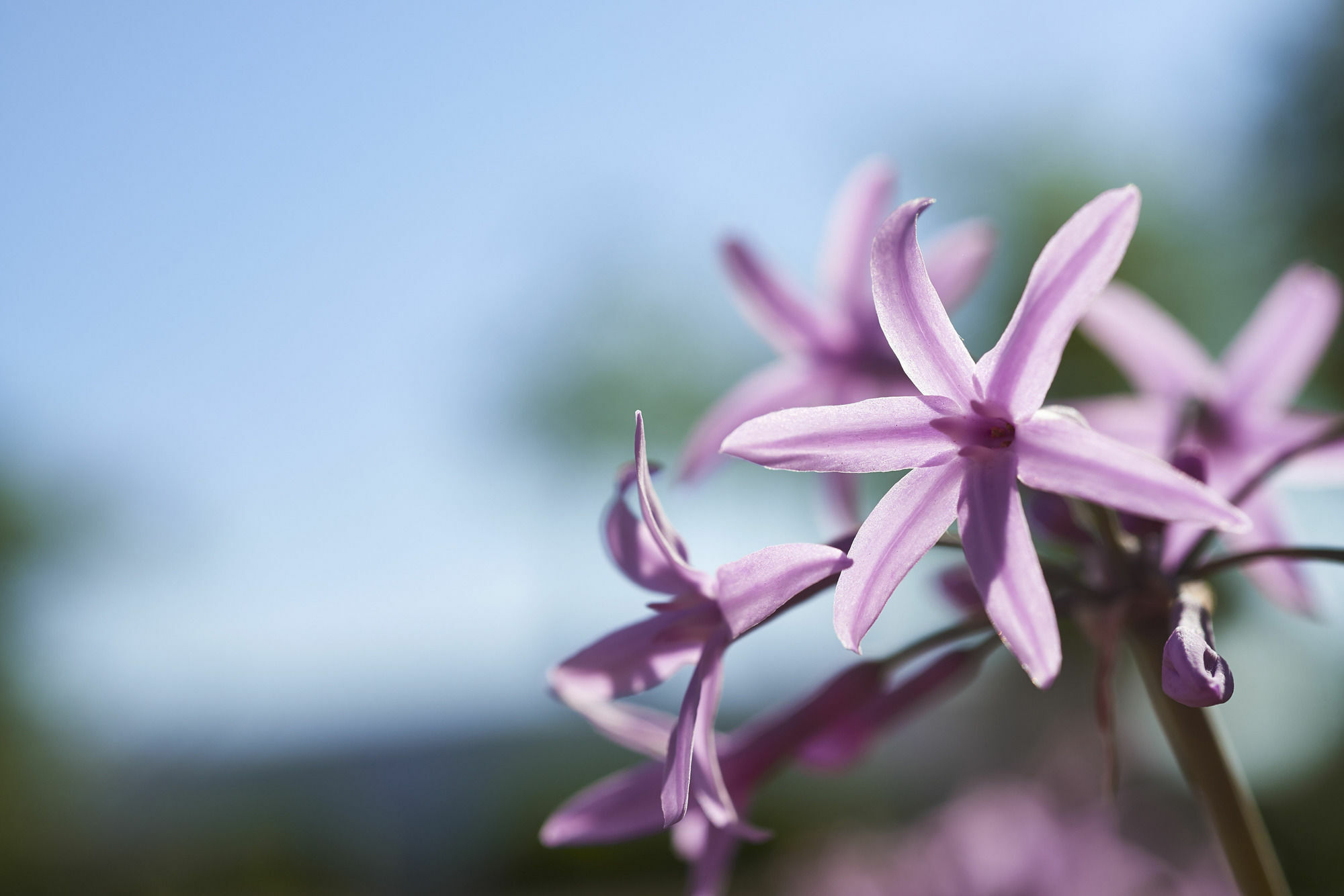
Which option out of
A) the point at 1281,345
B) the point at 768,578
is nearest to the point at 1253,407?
the point at 1281,345

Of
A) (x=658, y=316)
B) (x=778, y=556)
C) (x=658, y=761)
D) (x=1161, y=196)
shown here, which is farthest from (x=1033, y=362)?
(x=658, y=316)

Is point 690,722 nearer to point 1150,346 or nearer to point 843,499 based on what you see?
point 843,499

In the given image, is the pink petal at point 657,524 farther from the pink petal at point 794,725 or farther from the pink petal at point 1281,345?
the pink petal at point 1281,345

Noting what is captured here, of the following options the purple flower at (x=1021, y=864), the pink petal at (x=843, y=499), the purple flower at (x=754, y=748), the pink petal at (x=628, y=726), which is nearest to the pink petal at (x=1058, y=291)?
the purple flower at (x=754, y=748)

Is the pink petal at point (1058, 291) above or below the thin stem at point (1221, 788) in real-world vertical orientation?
above

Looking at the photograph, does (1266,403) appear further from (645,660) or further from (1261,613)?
(1261,613)

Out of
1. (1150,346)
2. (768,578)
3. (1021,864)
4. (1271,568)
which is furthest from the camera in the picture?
(1021,864)
